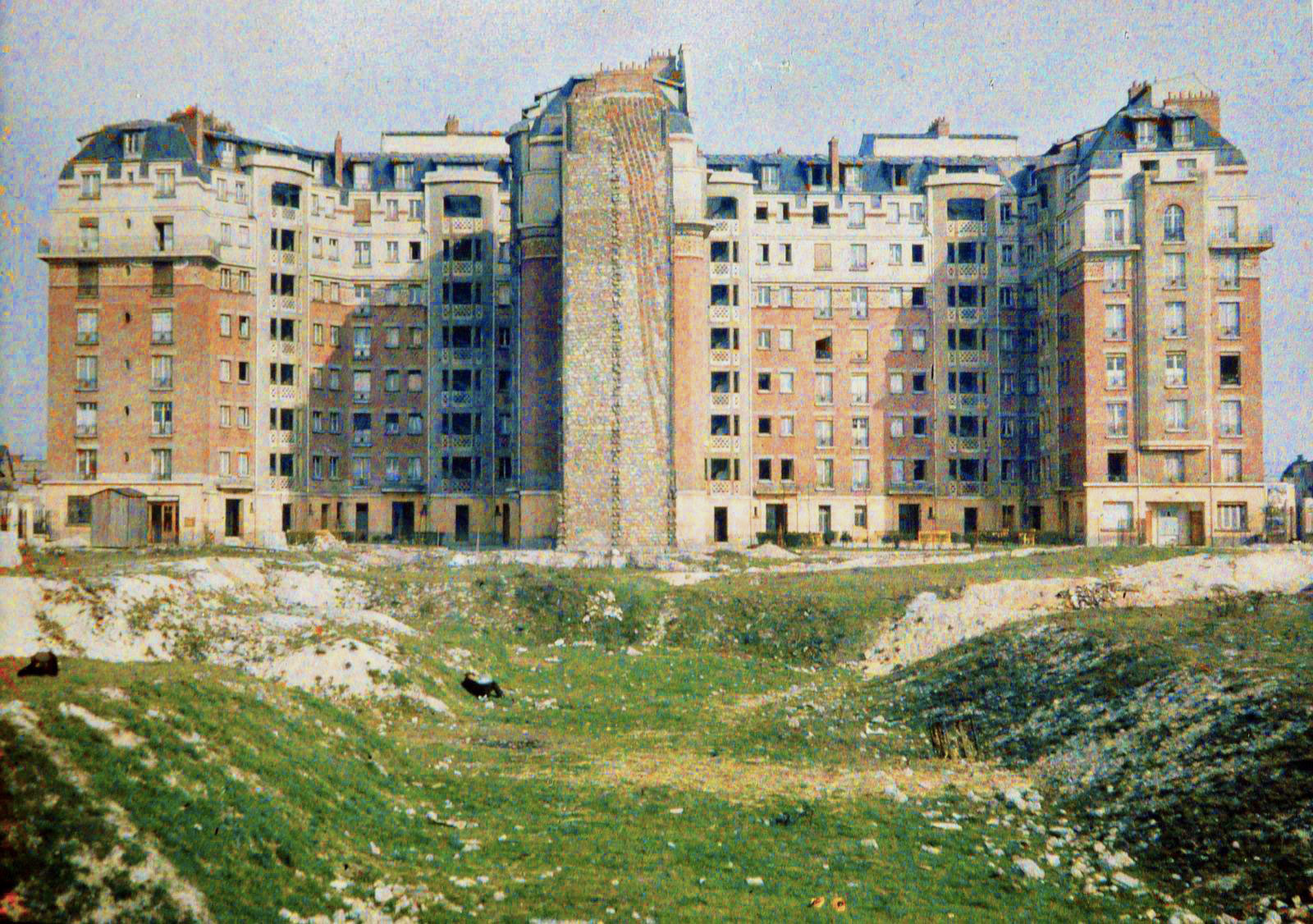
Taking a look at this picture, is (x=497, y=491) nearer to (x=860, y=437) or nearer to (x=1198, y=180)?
(x=860, y=437)

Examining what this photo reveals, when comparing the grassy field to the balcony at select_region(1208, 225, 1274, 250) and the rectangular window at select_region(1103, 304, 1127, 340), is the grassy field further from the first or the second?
the balcony at select_region(1208, 225, 1274, 250)

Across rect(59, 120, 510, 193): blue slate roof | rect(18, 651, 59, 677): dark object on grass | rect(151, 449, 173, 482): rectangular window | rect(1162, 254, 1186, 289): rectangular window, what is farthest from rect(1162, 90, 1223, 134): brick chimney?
rect(18, 651, 59, 677): dark object on grass

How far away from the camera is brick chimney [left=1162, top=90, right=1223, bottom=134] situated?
9844cm

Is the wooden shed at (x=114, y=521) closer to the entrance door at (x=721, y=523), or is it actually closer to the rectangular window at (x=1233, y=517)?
Answer: the entrance door at (x=721, y=523)

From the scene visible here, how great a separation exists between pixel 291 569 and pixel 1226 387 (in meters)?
71.0

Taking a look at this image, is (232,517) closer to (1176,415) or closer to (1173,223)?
(1176,415)

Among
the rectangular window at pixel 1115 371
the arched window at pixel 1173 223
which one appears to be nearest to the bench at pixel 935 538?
the rectangular window at pixel 1115 371

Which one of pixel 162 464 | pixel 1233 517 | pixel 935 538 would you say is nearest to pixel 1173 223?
pixel 1233 517

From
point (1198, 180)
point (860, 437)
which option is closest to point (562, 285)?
point (860, 437)

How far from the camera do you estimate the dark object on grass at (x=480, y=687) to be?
35438mm

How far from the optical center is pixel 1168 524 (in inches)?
3620

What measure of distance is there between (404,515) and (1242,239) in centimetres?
6967

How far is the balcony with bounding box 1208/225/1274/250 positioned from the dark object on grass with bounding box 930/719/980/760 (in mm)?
73937

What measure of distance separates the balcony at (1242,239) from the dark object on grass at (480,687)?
7702 centimetres
